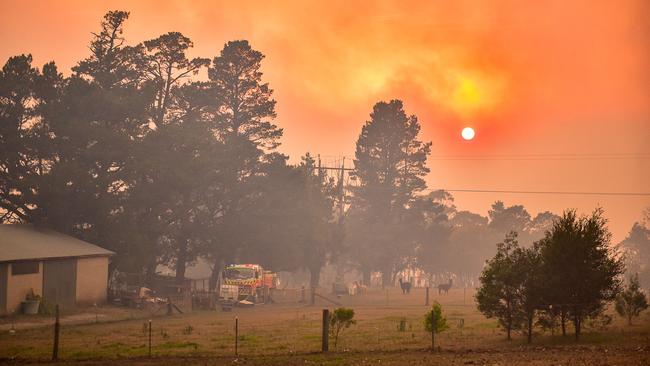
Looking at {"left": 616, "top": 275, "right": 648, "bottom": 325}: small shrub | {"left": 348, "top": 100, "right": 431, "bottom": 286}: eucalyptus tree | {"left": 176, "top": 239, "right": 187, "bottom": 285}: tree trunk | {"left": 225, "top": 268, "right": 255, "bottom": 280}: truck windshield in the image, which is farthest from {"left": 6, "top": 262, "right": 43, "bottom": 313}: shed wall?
{"left": 348, "top": 100, "right": 431, "bottom": 286}: eucalyptus tree

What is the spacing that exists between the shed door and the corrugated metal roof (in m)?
0.82

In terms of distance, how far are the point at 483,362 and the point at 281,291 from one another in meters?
50.7

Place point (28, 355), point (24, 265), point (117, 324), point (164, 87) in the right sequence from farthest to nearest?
point (164, 87) → point (24, 265) → point (117, 324) → point (28, 355)

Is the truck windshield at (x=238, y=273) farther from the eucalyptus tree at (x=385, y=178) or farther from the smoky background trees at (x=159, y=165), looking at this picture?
the eucalyptus tree at (x=385, y=178)

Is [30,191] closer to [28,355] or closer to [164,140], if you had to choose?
[164,140]

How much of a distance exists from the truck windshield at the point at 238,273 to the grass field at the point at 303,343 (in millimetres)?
14810

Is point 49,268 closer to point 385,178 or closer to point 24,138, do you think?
point 24,138

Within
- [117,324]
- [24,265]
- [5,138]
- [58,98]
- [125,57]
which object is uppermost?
[125,57]

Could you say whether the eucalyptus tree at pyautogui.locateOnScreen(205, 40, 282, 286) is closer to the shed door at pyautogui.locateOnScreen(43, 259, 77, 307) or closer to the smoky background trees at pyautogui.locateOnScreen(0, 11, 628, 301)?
the smoky background trees at pyautogui.locateOnScreen(0, 11, 628, 301)

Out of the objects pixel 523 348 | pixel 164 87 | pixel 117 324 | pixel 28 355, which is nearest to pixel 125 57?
pixel 164 87

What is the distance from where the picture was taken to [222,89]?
8475cm

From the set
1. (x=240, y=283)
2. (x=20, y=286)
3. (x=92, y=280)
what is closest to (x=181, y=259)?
(x=240, y=283)

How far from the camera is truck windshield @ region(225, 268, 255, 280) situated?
6606 cm

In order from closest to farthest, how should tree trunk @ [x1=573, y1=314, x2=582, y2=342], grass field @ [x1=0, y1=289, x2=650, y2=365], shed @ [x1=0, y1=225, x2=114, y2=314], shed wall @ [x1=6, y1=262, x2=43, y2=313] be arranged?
grass field @ [x1=0, y1=289, x2=650, y2=365] < tree trunk @ [x1=573, y1=314, x2=582, y2=342] < shed wall @ [x1=6, y1=262, x2=43, y2=313] < shed @ [x1=0, y1=225, x2=114, y2=314]
